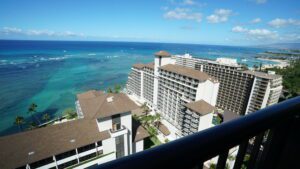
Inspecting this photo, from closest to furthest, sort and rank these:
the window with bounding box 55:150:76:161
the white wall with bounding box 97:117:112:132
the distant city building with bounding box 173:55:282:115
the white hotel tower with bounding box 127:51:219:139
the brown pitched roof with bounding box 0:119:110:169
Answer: the brown pitched roof with bounding box 0:119:110:169 → the window with bounding box 55:150:76:161 → the white wall with bounding box 97:117:112:132 → the white hotel tower with bounding box 127:51:219:139 → the distant city building with bounding box 173:55:282:115

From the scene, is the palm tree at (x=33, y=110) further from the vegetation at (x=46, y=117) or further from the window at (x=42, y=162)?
the window at (x=42, y=162)

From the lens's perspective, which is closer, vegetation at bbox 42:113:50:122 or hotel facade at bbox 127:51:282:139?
hotel facade at bbox 127:51:282:139

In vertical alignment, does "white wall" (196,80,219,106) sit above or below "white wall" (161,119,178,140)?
above

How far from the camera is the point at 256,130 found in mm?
914

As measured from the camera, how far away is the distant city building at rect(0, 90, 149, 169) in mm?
11312

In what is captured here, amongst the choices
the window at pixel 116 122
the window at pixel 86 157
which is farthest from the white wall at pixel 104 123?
the window at pixel 86 157

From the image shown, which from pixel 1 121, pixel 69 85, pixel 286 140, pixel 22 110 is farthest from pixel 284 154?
pixel 69 85

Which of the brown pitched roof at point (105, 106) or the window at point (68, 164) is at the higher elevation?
the brown pitched roof at point (105, 106)

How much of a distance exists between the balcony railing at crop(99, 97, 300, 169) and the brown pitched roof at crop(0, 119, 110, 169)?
13607 millimetres

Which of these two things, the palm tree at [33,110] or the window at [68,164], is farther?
the palm tree at [33,110]

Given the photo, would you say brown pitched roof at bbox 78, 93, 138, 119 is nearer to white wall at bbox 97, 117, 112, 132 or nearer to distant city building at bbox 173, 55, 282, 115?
white wall at bbox 97, 117, 112, 132

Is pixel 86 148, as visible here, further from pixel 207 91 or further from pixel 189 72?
pixel 207 91

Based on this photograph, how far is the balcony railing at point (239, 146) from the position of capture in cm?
58

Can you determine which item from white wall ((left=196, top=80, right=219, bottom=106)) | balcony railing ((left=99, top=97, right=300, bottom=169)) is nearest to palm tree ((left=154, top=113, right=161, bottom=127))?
white wall ((left=196, top=80, right=219, bottom=106))
